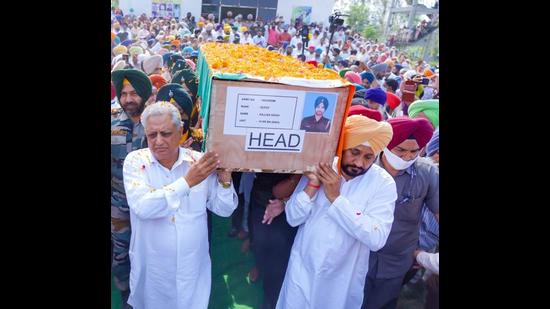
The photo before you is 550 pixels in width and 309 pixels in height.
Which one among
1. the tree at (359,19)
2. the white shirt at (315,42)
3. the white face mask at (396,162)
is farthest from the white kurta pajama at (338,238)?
the tree at (359,19)

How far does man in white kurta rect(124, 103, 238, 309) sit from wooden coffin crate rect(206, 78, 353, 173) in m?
0.29

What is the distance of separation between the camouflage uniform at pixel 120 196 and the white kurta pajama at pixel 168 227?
1.34ft

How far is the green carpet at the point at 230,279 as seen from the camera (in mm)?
3086

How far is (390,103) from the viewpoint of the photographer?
553 centimetres

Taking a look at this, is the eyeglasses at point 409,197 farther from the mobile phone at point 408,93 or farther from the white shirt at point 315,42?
the white shirt at point 315,42

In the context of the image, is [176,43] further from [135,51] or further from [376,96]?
[376,96]

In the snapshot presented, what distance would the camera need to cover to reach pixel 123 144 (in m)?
2.80

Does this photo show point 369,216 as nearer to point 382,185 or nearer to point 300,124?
point 382,185

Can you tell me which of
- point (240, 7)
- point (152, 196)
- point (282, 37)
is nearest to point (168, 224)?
point (152, 196)

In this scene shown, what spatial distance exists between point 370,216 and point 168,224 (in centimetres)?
135

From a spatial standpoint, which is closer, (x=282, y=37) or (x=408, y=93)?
(x=408, y=93)

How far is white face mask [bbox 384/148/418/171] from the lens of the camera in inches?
99.3

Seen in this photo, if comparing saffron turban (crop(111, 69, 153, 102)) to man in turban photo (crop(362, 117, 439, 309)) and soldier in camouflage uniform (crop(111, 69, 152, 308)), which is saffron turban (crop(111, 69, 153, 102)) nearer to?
soldier in camouflage uniform (crop(111, 69, 152, 308))

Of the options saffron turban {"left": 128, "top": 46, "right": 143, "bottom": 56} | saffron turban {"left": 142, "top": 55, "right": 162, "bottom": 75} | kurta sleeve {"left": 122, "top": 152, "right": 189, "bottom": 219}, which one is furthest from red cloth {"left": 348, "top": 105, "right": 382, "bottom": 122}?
saffron turban {"left": 128, "top": 46, "right": 143, "bottom": 56}
